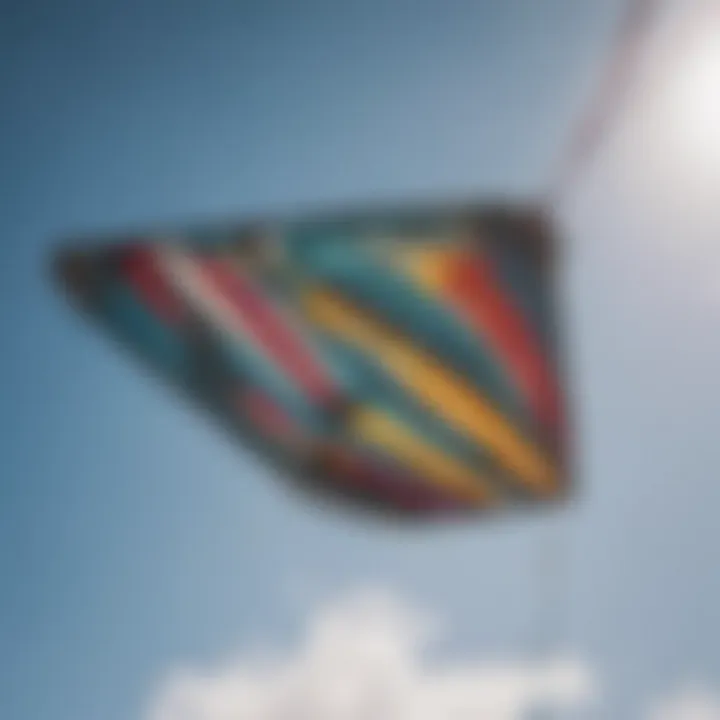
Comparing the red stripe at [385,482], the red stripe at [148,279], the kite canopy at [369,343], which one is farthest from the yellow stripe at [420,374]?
the red stripe at [148,279]

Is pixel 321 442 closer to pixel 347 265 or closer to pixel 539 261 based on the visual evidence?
pixel 347 265

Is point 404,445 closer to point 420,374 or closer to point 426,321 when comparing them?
point 420,374

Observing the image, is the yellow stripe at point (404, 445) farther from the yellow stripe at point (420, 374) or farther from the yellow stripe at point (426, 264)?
the yellow stripe at point (426, 264)

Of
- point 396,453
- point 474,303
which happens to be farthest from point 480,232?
point 396,453

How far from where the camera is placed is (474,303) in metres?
3.49

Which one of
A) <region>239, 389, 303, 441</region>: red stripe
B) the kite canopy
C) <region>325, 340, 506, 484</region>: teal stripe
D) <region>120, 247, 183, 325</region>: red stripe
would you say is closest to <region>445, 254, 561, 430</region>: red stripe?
the kite canopy

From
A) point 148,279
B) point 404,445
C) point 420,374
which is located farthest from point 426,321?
point 148,279

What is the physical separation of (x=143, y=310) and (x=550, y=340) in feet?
4.60

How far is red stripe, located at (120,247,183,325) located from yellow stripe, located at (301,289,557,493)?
47 centimetres

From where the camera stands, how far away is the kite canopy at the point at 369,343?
10.9 feet

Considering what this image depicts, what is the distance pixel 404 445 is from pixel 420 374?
0.98ft

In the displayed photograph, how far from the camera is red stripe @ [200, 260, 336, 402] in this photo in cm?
356

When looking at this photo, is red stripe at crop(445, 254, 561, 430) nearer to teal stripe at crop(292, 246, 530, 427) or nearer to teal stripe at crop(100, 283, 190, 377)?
teal stripe at crop(292, 246, 530, 427)

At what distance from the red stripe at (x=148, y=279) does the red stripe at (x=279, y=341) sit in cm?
18
